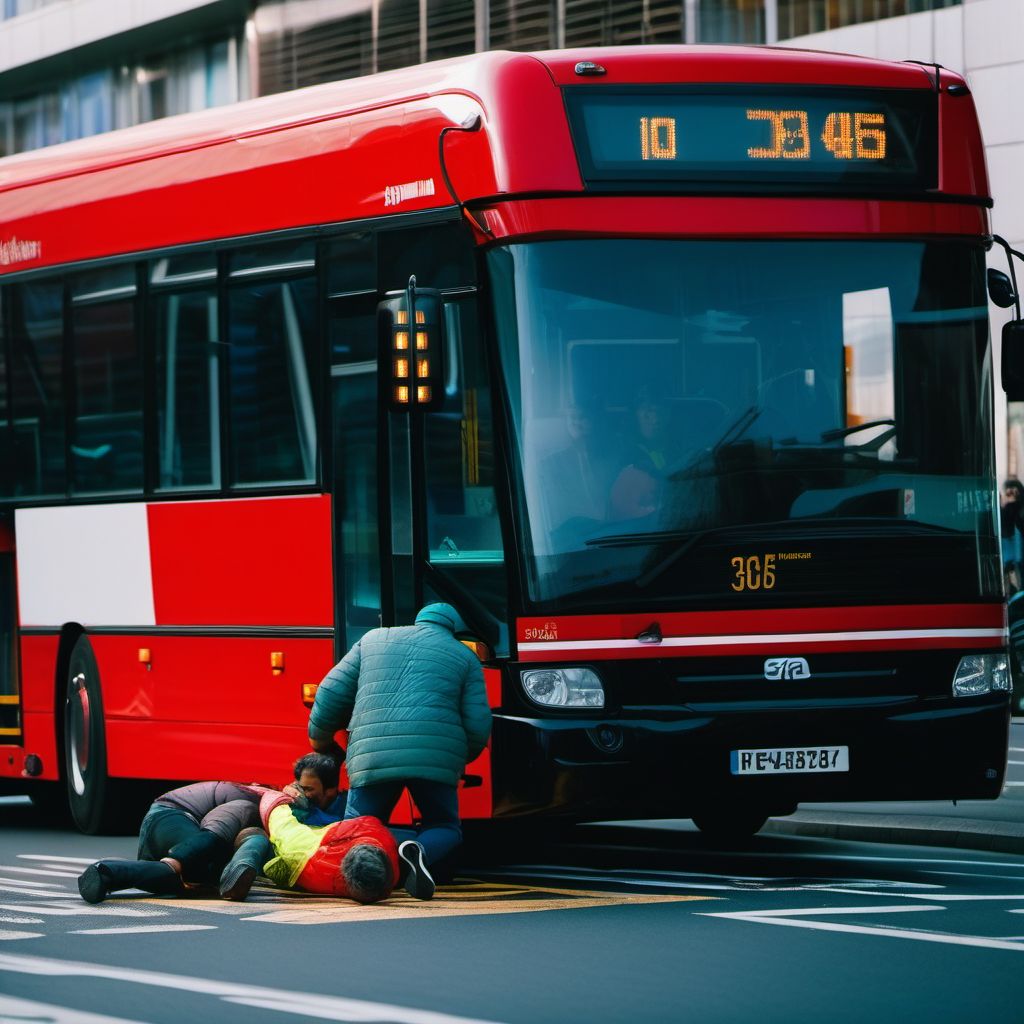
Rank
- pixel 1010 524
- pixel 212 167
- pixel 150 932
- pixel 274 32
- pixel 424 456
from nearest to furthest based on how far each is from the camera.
A: pixel 150 932
pixel 424 456
pixel 212 167
pixel 1010 524
pixel 274 32

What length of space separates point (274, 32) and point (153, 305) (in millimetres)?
21570

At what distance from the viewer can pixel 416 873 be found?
1130 centimetres

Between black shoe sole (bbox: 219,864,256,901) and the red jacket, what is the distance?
297 millimetres

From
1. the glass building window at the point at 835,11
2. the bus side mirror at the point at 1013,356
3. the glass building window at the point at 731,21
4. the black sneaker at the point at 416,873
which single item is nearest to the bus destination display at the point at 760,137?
the bus side mirror at the point at 1013,356

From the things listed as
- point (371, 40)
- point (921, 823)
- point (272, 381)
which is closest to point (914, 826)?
point (921, 823)

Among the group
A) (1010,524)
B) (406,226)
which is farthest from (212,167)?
(1010,524)

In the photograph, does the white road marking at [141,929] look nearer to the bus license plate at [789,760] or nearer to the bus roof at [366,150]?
the bus license plate at [789,760]

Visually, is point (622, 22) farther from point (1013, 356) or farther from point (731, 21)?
point (1013, 356)

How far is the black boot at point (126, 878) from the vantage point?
1130cm

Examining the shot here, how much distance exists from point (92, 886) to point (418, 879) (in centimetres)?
133

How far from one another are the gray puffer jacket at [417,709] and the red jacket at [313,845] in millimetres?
253

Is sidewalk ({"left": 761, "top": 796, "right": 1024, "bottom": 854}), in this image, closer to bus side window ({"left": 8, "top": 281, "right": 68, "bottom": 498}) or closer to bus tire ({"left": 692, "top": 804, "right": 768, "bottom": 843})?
bus tire ({"left": 692, "top": 804, "right": 768, "bottom": 843})

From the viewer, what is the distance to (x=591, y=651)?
11523 mm

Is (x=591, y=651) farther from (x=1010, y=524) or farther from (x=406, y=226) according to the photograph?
(x=1010, y=524)
